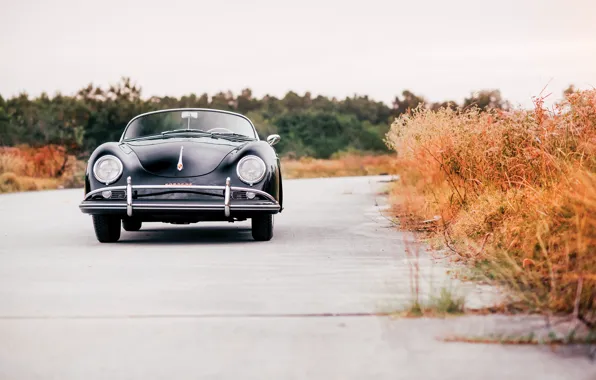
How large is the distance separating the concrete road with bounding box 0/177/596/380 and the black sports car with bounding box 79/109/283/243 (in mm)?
426

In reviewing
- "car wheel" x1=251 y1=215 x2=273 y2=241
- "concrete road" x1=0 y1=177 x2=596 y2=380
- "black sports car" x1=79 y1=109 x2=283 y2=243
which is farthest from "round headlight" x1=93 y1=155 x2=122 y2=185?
"car wheel" x1=251 y1=215 x2=273 y2=241

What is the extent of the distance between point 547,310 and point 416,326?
0.83m

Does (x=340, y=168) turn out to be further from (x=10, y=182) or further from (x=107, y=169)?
(x=107, y=169)

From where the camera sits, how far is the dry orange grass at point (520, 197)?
6548 millimetres

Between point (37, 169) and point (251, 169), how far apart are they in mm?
25979

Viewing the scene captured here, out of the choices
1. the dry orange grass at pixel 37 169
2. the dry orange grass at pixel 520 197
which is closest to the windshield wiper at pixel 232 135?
the dry orange grass at pixel 520 197

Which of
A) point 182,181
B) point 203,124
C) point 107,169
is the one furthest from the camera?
point 203,124

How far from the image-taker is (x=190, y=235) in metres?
12.6

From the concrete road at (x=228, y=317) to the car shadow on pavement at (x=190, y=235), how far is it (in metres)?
0.13

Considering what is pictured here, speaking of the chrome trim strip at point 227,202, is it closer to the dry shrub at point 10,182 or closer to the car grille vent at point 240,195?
the car grille vent at point 240,195

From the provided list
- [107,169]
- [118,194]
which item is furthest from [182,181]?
[107,169]

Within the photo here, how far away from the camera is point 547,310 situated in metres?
6.14

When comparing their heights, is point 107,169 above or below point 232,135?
below

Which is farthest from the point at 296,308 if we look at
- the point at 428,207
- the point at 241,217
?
the point at 428,207
